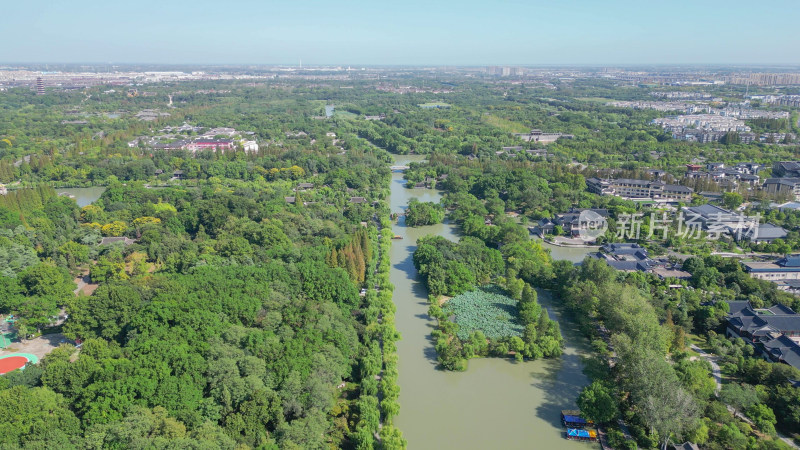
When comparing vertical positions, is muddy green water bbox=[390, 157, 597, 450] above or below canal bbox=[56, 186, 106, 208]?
below

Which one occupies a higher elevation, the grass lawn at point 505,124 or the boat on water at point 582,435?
the grass lawn at point 505,124

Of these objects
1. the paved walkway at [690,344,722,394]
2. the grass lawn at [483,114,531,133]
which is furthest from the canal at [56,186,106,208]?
the grass lawn at [483,114,531,133]

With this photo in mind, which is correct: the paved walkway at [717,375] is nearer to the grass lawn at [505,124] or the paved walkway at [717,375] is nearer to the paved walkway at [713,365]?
the paved walkway at [713,365]

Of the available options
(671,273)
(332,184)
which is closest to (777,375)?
(671,273)

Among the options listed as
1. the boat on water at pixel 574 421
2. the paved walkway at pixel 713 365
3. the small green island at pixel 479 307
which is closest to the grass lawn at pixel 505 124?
the small green island at pixel 479 307

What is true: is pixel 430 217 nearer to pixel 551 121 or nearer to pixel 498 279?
pixel 498 279

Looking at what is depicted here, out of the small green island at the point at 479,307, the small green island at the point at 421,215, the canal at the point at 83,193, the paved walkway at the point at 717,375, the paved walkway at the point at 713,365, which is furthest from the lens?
the canal at the point at 83,193

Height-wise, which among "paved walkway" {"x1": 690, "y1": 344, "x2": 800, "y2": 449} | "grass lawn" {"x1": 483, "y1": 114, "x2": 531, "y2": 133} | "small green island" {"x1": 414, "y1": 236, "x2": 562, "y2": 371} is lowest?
"paved walkway" {"x1": 690, "y1": 344, "x2": 800, "y2": 449}

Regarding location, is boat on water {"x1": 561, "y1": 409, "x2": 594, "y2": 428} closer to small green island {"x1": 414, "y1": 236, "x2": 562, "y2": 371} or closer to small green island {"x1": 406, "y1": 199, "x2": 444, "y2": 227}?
small green island {"x1": 414, "y1": 236, "x2": 562, "y2": 371}
